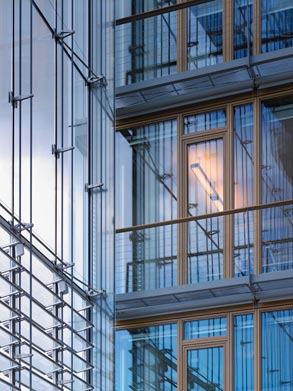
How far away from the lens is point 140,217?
17406mm

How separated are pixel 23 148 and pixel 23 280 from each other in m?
1.08

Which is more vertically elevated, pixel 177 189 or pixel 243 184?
pixel 177 189

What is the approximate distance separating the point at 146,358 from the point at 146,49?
376 cm

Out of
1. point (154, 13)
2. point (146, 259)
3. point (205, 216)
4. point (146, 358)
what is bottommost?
point (146, 358)

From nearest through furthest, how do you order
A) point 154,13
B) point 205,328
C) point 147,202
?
point 205,328 < point 147,202 < point 154,13

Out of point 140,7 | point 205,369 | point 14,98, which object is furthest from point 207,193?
point 14,98

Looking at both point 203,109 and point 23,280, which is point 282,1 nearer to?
point 203,109

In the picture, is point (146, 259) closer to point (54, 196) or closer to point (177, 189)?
point (177, 189)

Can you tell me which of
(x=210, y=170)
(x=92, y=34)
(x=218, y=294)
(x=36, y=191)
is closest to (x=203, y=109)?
(x=210, y=170)

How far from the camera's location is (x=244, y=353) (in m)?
16.3

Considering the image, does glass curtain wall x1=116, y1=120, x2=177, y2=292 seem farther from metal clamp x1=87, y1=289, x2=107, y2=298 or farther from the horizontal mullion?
metal clamp x1=87, y1=289, x2=107, y2=298

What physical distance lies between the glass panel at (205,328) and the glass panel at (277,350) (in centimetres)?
52

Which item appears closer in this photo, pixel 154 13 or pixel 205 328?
pixel 205 328

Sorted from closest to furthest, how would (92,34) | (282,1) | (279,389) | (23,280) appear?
(23,280) < (92,34) < (279,389) < (282,1)
